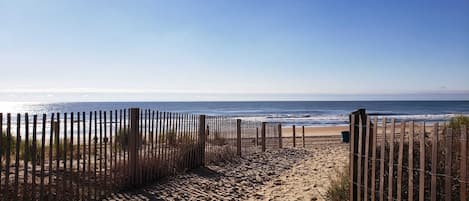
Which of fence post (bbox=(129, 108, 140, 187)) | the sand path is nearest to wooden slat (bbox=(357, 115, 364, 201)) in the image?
the sand path

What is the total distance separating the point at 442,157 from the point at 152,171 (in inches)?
237

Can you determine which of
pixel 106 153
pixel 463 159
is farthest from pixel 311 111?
pixel 463 159

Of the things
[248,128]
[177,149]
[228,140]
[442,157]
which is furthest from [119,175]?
[248,128]

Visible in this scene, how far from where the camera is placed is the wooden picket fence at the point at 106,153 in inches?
250

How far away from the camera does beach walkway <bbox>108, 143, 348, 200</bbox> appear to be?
8711 mm

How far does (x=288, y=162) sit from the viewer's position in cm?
1435

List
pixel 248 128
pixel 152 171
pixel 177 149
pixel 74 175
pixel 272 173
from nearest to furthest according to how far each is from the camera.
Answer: pixel 74 175
pixel 152 171
pixel 177 149
pixel 272 173
pixel 248 128

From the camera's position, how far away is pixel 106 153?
8.17 meters

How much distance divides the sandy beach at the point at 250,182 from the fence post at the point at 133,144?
1.11ft

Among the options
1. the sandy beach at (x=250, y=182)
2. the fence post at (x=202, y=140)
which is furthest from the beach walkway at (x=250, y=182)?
the fence post at (x=202, y=140)

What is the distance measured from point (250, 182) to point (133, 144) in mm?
3180

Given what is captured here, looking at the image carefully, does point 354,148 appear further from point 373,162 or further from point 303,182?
point 303,182

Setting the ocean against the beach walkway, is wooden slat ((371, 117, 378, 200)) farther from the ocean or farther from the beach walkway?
the ocean

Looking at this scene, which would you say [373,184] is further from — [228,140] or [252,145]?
[252,145]
